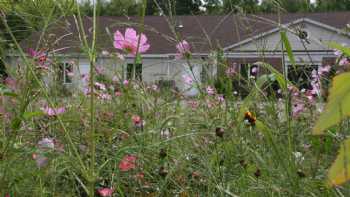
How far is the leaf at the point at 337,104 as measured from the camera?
340mm

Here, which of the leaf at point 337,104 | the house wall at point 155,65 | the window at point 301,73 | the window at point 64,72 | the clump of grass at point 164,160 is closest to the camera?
the leaf at point 337,104

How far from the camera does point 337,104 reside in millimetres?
340

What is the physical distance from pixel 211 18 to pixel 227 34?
6.38 ft

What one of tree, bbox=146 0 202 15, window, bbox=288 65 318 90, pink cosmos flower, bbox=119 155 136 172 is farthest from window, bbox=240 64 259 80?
pink cosmos flower, bbox=119 155 136 172

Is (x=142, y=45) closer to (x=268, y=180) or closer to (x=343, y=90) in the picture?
(x=268, y=180)

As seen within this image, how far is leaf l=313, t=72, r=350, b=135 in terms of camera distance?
34 cm

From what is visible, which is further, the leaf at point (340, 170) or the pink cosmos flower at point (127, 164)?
the pink cosmos flower at point (127, 164)

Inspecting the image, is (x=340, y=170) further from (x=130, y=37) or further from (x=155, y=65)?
(x=155, y=65)

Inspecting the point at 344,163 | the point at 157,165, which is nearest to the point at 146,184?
the point at 157,165

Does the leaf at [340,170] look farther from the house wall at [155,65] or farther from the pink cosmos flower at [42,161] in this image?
the house wall at [155,65]

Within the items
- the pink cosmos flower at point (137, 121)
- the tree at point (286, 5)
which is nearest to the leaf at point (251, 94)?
the tree at point (286, 5)

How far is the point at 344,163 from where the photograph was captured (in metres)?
0.36

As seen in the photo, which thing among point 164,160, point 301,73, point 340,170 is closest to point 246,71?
point 301,73

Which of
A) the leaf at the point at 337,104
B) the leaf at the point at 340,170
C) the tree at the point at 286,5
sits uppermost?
the tree at the point at 286,5
